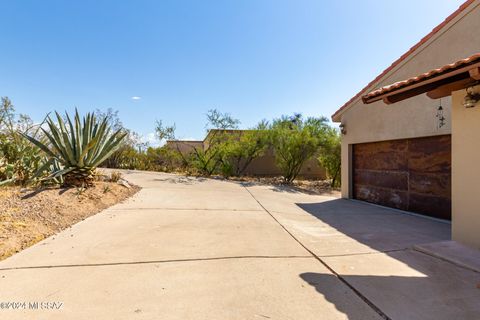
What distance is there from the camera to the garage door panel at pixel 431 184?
684 centimetres

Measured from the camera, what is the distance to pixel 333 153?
15.0m

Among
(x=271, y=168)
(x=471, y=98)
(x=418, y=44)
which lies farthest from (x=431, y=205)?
(x=271, y=168)

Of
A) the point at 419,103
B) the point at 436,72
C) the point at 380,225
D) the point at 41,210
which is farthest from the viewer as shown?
the point at 419,103

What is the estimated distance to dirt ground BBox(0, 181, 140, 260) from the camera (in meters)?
4.26

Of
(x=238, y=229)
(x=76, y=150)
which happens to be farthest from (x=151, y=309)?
(x=76, y=150)

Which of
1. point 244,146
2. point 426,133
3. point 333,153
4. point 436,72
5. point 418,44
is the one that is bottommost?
point 333,153

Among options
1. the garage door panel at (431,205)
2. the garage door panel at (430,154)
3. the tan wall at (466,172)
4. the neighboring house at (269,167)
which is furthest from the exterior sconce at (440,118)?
the neighboring house at (269,167)

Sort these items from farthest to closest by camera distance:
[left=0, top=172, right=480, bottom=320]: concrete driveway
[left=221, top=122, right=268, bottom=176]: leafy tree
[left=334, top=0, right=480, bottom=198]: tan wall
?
[left=221, top=122, right=268, bottom=176]: leafy tree → [left=334, top=0, right=480, bottom=198]: tan wall → [left=0, top=172, right=480, bottom=320]: concrete driveway

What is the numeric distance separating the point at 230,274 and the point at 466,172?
14.3 feet

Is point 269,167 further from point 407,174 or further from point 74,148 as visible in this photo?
point 74,148

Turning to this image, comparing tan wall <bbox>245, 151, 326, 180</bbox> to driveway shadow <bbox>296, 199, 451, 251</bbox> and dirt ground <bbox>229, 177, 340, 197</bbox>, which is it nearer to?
dirt ground <bbox>229, 177, 340, 197</bbox>

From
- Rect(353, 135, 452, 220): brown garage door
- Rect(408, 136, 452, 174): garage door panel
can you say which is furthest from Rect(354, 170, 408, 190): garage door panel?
Rect(408, 136, 452, 174): garage door panel

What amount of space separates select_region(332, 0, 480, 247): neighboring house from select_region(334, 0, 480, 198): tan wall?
2cm

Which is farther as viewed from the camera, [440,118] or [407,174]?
[407,174]
